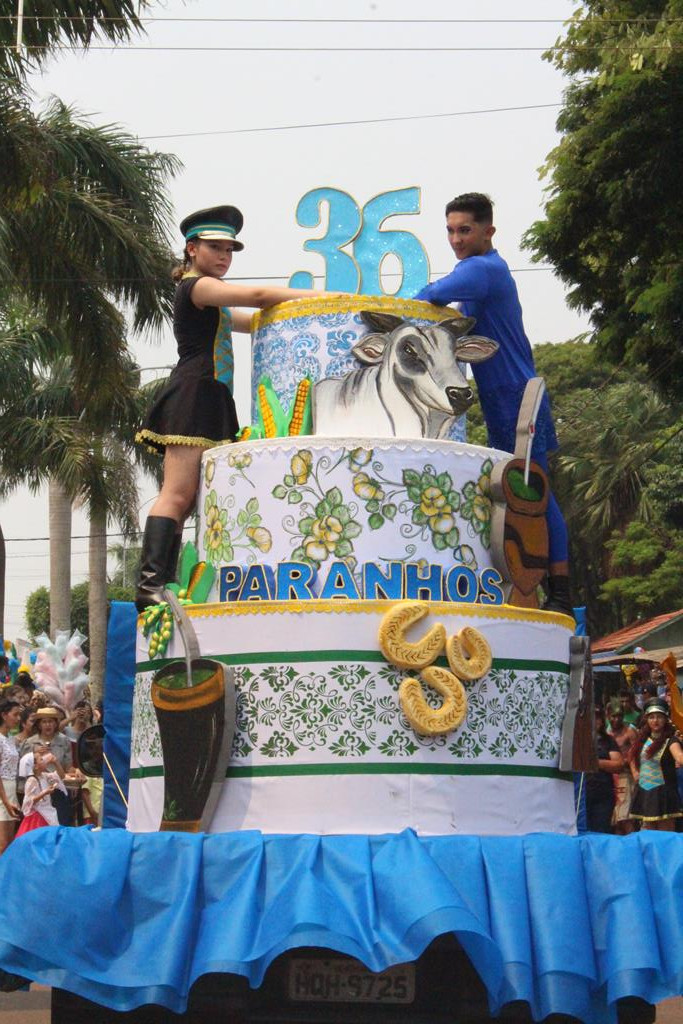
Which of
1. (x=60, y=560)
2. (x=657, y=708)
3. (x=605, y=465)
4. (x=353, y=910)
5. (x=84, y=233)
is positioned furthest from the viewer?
(x=605, y=465)

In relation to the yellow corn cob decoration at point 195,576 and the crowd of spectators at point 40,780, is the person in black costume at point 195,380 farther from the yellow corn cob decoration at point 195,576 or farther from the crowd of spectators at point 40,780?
the crowd of spectators at point 40,780

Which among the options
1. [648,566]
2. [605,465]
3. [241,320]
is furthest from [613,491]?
[241,320]

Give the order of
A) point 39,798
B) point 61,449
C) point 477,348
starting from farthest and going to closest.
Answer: point 61,449
point 39,798
point 477,348

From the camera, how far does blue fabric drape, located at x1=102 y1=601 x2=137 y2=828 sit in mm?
8266

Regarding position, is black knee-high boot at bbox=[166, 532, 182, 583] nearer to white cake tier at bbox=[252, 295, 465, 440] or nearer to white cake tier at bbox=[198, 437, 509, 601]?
white cake tier at bbox=[198, 437, 509, 601]

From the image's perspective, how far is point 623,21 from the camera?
18.3m

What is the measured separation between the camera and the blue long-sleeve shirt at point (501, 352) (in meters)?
7.75

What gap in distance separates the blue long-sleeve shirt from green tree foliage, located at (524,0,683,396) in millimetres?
9416

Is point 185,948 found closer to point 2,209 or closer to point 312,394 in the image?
point 312,394

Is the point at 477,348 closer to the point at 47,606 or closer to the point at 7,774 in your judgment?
the point at 7,774

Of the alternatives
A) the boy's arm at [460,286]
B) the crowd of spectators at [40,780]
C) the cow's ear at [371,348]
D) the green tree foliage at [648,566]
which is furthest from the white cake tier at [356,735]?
the green tree foliage at [648,566]

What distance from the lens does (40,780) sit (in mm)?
12148

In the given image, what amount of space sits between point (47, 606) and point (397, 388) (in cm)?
6213

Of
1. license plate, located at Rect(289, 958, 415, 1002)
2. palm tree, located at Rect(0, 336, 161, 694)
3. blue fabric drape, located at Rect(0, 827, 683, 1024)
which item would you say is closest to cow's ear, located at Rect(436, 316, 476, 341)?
blue fabric drape, located at Rect(0, 827, 683, 1024)
